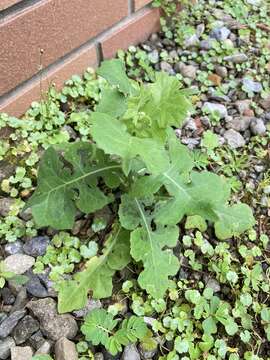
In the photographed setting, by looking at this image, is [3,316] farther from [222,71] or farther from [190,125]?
[222,71]

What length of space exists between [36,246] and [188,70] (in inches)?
45.8

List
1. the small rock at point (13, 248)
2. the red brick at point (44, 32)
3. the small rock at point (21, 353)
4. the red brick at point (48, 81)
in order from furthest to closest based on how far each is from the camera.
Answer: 1. the red brick at point (48, 81)
2. the red brick at point (44, 32)
3. the small rock at point (13, 248)
4. the small rock at point (21, 353)

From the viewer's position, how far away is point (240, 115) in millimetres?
2244

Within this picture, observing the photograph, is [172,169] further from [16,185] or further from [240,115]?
[240,115]

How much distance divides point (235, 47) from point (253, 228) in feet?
3.58

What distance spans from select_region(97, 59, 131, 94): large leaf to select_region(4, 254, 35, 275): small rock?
0.64 metres

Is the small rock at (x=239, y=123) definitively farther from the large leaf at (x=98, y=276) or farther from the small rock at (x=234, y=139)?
the large leaf at (x=98, y=276)

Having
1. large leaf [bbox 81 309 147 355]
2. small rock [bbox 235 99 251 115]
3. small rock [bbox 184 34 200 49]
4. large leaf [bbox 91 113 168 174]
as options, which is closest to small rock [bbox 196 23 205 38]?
small rock [bbox 184 34 200 49]

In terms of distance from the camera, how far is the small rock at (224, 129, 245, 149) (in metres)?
2.12

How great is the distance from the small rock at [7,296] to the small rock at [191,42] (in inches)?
59.1

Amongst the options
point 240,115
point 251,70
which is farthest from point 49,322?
point 251,70

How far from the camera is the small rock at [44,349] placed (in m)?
1.46

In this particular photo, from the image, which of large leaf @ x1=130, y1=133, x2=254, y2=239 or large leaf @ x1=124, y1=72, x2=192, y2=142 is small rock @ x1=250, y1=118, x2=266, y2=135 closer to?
large leaf @ x1=130, y1=133, x2=254, y2=239

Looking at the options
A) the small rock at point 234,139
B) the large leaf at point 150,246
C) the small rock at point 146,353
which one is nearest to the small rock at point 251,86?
the small rock at point 234,139
